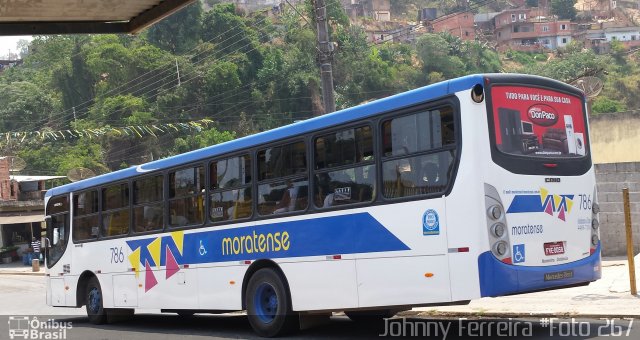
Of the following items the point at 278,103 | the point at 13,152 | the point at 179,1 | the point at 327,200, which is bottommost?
A: the point at 327,200

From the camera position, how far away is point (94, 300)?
17.2m

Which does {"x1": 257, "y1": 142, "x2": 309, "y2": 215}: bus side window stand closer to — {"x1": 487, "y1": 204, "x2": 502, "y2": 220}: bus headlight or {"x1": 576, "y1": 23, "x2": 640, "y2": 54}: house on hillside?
{"x1": 487, "y1": 204, "x2": 502, "y2": 220}: bus headlight

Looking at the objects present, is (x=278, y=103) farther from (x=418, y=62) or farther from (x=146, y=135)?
(x=418, y=62)

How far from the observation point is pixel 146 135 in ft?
289

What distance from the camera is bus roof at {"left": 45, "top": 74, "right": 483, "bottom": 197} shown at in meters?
10.0

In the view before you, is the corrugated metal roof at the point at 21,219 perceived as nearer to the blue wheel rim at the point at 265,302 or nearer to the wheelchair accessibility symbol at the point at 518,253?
the blue wheel rim at the point at 265,302

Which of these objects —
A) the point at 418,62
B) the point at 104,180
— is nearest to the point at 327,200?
the point at 104,180

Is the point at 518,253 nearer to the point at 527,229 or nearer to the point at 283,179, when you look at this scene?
the point at 527,229

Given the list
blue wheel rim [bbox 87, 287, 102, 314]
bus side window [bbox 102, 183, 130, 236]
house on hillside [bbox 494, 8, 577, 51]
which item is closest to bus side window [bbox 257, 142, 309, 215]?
bus side window [bbox 102, 183, 130, 236]

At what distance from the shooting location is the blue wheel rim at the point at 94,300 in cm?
1708

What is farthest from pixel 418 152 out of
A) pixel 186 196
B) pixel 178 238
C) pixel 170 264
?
pixel 170 264

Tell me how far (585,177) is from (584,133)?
23.8 inches

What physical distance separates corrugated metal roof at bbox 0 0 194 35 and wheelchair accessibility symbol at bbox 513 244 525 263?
4319 millimetres

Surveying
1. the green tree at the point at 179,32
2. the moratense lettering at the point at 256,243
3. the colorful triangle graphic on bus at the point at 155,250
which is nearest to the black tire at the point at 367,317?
the moratense lettering at the point at 256,243
